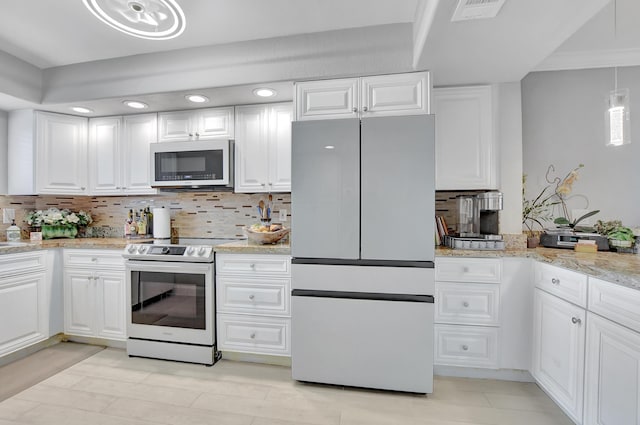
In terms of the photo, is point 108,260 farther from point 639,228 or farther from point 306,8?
point 639,228

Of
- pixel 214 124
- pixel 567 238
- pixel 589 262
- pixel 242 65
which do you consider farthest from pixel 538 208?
pixel 214 124

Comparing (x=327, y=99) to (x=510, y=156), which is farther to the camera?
(x=510, y=156)

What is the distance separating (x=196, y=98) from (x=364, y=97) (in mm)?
1414

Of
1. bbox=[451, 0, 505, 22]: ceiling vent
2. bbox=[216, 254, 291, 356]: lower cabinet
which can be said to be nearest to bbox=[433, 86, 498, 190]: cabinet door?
bbox=[451, 0, 505, 22]: ceiling vent

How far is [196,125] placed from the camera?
2.70 m

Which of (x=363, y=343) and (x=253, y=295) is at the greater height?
(x=253, y=295)

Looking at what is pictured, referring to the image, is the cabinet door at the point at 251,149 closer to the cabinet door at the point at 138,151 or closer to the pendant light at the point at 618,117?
the cabinet door at the point at 138,151

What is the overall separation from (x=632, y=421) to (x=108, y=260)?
136 inches

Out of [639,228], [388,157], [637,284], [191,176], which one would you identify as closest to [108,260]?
[191,176]

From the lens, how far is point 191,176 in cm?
262

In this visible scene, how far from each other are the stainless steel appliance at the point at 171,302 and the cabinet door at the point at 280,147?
79 centimetres

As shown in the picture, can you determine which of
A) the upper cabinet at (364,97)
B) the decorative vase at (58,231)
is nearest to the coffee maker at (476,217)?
the upper cabinet at (364,97)

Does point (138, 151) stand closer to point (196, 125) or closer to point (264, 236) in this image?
point (196, 125)

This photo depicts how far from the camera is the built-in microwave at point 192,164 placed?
8.43ft
